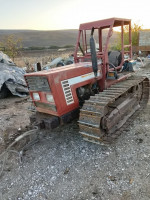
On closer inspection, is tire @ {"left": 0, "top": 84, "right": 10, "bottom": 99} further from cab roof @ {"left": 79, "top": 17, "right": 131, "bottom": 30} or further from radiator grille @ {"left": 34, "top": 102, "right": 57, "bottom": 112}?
cab roof @ {"left": 79, "top": 17, "right": 131, "bottom": 30}

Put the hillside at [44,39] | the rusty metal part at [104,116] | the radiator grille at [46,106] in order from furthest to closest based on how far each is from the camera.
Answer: the hillside at [44,39] → the radiator grille at [46,106] → the rusty metal part at [104,116]

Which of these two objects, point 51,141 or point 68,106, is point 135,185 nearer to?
point 68,106

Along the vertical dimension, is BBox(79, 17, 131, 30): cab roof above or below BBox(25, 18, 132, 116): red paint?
above

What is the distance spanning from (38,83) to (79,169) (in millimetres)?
1779

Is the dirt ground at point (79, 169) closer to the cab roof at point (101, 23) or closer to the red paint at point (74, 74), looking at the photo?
the red paint at point (74, 74)

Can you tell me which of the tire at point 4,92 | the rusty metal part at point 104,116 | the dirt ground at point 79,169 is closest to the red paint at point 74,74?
the rusty metal part at point 104,116

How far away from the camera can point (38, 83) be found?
3.43 m

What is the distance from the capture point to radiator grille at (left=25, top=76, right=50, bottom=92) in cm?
328

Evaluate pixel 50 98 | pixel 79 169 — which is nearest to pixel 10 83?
pixel 50 98

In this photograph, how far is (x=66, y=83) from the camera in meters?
3.43

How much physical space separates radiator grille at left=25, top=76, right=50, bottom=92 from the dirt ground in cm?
132

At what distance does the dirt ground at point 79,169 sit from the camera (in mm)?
2648

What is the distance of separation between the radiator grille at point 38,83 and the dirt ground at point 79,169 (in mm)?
1319

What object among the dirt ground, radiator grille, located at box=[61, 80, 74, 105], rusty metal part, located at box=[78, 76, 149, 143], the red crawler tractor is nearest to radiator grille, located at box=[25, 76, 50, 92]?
the red crawler tractor
